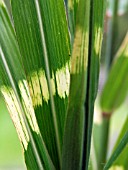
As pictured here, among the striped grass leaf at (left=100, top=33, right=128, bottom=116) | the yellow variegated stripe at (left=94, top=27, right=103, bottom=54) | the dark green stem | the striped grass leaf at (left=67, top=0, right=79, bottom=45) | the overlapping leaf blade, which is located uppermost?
the dark green stem

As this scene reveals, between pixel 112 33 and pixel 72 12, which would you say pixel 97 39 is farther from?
pixel 112 33

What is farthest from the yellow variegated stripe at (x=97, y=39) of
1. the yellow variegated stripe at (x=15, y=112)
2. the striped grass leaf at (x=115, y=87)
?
the striped grass leaf at (x=115, y=87)

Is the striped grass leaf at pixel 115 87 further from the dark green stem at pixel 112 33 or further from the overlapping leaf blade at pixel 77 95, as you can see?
the overlapping leaf blade at pixel 77 95

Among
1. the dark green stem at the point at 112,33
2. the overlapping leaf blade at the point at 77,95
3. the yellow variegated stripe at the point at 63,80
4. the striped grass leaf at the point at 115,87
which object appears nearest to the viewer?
the overlapping leaf blade at the point at 77,95

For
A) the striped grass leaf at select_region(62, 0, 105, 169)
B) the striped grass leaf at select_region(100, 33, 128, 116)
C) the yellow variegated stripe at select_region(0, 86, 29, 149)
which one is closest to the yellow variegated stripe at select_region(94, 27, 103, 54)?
the striped grass leaf at select_region(62, 0, 105, 169)

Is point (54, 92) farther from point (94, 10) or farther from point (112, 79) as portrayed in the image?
point (112, 79)

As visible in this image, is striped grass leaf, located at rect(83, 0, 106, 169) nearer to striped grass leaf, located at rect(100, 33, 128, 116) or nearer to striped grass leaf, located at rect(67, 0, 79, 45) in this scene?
striped grass leaf, located at rect(67, 0, 79, 45)
